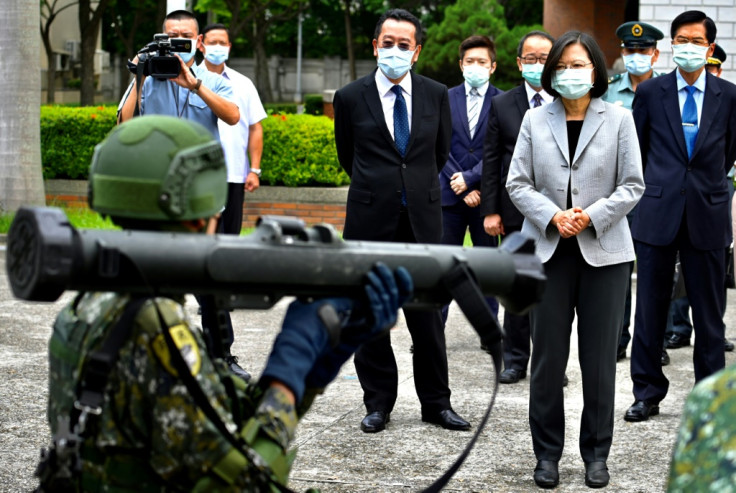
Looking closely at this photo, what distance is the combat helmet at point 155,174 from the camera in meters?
2.51

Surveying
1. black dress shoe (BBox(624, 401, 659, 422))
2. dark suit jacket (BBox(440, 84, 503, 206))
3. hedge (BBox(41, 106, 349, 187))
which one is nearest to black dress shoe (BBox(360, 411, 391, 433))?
black dress shoe (BBox(624, 401, 659, 422))

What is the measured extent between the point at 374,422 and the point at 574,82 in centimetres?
198

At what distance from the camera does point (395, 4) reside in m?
41.2

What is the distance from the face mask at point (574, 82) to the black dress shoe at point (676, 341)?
3678 mm

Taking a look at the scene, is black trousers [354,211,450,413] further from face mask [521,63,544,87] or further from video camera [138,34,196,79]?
face mask [521,63,544,87]

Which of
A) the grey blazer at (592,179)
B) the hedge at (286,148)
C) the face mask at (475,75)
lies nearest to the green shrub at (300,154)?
the hedge at (286,148)

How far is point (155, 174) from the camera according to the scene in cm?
251

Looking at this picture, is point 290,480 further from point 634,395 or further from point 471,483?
point 634,395

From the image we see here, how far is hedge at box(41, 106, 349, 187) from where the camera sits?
47.0 ft

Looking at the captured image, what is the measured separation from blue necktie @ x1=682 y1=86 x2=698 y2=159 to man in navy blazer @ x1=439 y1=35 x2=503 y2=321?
1517mm

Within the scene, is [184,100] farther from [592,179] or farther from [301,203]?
[301,203]

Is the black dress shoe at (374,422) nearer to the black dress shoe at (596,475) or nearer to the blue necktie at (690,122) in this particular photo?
the black dress shoe at (596,475)

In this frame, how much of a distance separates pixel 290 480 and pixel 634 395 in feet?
7.40

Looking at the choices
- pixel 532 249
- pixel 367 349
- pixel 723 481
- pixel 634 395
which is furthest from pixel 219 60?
pixel 723 481
